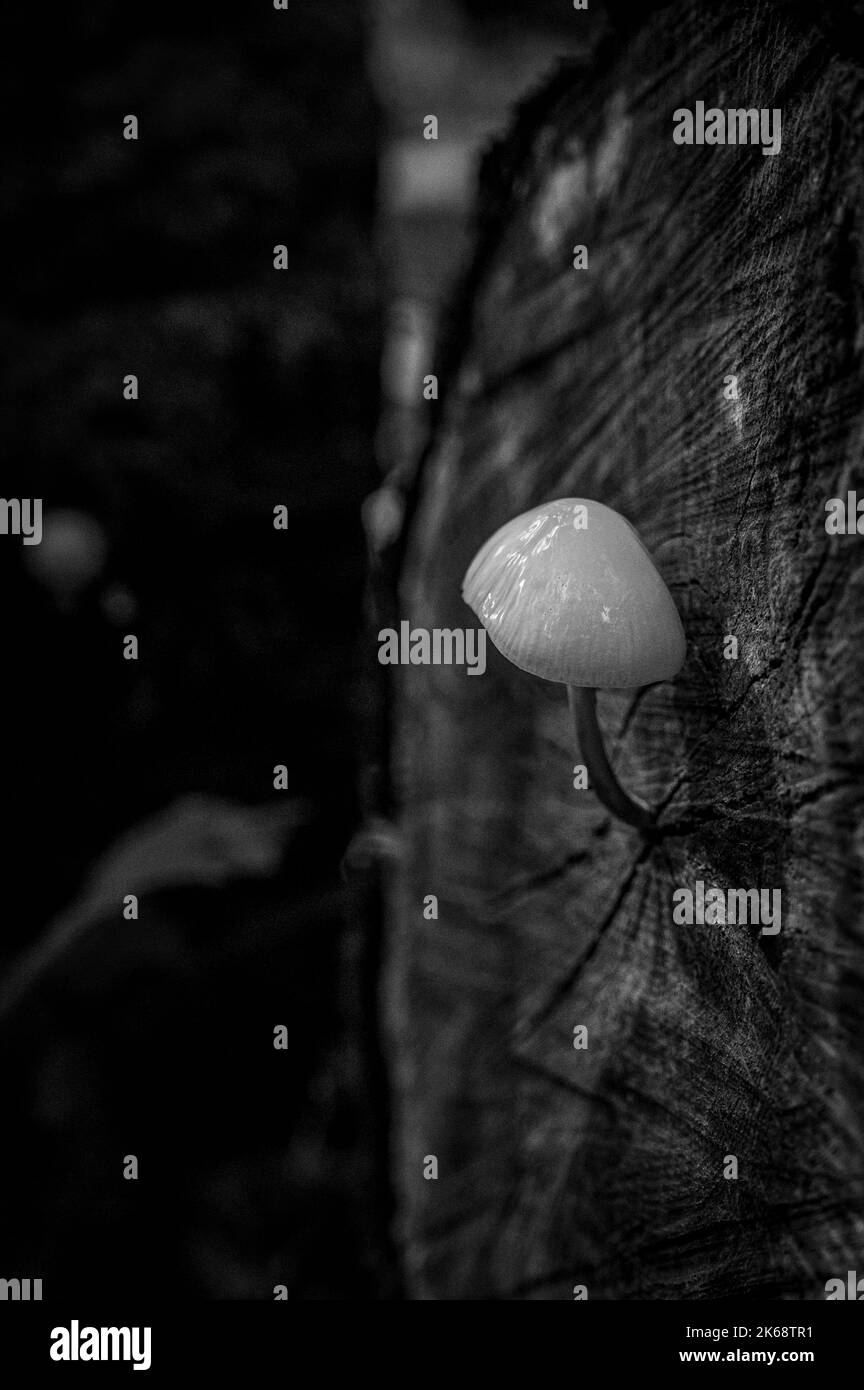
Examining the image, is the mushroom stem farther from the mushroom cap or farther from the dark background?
the dark background

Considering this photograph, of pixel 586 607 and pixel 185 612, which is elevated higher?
pixel 185 612

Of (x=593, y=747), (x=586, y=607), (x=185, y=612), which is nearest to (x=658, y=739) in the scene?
(x=593, y=747)

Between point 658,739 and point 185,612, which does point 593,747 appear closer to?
point 658,739

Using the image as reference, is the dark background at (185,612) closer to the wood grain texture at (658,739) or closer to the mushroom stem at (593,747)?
the wood grain texture at (658,739)

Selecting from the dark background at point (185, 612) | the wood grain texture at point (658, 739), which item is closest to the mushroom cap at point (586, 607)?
the wood grain texture at point (658, 739)

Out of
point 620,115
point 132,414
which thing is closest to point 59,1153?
point 132,414
